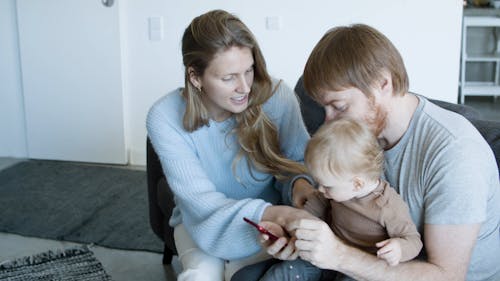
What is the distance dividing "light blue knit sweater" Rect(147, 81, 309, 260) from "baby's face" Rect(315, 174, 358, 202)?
27 cm

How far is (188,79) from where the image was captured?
66.5 inches

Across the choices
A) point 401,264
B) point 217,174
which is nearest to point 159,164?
point 217,174

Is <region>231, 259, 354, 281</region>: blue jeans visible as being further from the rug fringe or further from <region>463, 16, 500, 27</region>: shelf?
<region>463, 16, 500, 27</region>: shelf

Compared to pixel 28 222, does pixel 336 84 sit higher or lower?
higher

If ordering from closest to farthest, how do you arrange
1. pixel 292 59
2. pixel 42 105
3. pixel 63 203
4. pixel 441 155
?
pixel 441 155
pixel 63 203
pixel 292 59
pixel 42 105

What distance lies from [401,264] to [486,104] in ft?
15.0

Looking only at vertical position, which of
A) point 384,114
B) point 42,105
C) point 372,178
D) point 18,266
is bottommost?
point 18,266

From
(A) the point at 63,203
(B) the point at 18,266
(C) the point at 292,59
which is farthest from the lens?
(C) the point at 292,59

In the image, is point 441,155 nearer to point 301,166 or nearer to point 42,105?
point 301,166

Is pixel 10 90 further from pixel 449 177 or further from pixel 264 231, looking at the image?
pixel 449 177

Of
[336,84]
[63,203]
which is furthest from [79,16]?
[336,84]

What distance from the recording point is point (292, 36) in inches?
144

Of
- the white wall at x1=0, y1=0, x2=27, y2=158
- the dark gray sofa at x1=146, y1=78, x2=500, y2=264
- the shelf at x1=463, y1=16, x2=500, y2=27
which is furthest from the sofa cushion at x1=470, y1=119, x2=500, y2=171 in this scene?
the shelf at x1=463, y1=16, x2=500, y2=27

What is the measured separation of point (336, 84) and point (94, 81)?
9.52ft
